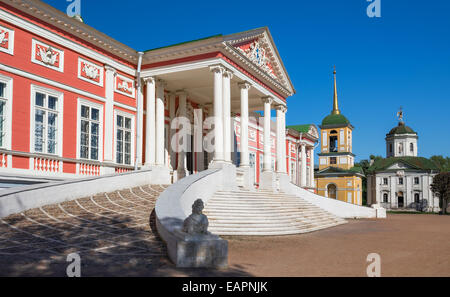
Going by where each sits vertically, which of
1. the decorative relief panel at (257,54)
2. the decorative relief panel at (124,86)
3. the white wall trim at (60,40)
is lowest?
the decorative relief panel at (124,86)

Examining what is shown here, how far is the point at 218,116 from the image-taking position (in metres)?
15.1

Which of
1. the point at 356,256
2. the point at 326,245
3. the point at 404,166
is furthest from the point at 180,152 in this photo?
the point at 404,166

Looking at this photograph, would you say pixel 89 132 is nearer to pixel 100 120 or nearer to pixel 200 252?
pixel 100 120

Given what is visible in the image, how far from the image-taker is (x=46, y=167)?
12.2 m

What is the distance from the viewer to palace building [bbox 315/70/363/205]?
5206 centimetres

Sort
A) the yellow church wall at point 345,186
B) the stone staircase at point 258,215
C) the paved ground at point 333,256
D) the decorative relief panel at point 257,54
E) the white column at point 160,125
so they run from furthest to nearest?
1. the yellow church wall at point 345,186
2. the decorative relief panel at point 257,54
3. the white column at point 160,125
4. the stone staircase at point 258,215
5. the paved ground at point 333,256

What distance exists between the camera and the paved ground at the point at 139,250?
19.1ft

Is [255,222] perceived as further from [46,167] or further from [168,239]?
[46,167]

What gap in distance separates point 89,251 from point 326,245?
5.62 m

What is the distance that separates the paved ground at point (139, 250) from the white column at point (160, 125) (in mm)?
5403

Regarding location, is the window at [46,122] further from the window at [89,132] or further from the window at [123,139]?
the window at [123,139]

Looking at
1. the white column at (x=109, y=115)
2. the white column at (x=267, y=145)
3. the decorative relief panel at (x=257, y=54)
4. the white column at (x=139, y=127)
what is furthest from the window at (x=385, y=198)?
the white column at (x=109, y=115)

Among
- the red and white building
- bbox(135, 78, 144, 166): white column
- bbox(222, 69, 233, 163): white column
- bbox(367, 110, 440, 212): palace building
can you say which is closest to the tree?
bbox(367, 110, 440, 212): palace building

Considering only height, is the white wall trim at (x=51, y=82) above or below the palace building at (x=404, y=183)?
above
